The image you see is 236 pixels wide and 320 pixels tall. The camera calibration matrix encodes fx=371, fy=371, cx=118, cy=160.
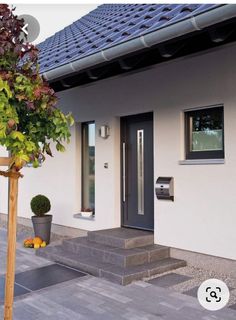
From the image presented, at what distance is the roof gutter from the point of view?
3.38 metres

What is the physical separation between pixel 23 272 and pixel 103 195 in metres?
2.30

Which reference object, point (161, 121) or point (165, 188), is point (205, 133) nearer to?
point (161, 121)

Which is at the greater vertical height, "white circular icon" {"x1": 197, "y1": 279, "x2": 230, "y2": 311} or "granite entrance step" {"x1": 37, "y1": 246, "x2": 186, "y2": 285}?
"granite entrance step" {"x1": 37, "y1": 246, "x2": 186, "y2": 285}

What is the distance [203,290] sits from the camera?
446cm

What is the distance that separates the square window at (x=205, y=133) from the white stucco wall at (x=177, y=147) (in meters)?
0.14

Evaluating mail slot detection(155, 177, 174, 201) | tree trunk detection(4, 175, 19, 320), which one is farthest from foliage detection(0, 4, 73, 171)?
mail slot detection(155, 177, 174, 201)

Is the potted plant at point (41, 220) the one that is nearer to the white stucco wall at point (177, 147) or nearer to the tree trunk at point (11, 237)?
the white stucco wall at point (177, 147)

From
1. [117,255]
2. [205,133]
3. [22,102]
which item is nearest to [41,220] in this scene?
[117,255]

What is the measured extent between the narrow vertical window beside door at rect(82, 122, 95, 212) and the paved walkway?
3.12m

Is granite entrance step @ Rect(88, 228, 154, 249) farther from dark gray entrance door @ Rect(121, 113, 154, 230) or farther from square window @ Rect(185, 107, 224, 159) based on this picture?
square window @ Rect(185, 107, 224, 159)

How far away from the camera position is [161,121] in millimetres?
6059

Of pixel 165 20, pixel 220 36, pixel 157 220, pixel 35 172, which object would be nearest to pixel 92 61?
pixel 165 20

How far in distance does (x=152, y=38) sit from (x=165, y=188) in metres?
2.56

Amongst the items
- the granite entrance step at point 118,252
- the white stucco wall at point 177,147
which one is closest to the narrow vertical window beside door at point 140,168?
the white stucco wall at point 177,147
